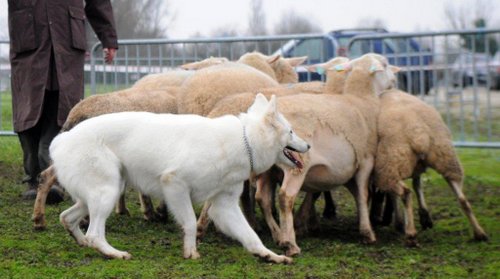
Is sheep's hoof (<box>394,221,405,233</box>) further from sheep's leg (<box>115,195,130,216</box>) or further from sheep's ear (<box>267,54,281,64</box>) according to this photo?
sheep's leg (<box>115,195,130,216</box>)

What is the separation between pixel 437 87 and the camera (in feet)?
37.2

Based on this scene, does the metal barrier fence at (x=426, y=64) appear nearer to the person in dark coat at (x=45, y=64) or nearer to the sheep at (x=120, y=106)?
the person in dark coat at (x=45, y=64)

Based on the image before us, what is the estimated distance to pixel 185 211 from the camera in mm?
7078

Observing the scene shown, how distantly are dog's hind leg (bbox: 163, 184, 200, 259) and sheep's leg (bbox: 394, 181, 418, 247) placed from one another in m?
1.89

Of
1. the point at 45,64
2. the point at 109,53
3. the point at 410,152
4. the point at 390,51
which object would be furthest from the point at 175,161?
the point at 390,51

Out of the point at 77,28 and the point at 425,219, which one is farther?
the point at 77,28

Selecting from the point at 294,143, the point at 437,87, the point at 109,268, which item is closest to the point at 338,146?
the point at 294,143

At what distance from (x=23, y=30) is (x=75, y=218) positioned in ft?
8.03

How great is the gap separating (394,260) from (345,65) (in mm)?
2052

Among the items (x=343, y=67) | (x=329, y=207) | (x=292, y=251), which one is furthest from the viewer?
(x=329, y=207)

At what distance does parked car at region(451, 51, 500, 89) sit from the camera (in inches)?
435

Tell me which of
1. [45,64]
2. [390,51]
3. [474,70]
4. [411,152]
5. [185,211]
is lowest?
[185,211]

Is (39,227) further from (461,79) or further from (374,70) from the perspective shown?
(461,79)

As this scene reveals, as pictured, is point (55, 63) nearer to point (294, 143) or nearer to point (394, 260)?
point (294, 143)
